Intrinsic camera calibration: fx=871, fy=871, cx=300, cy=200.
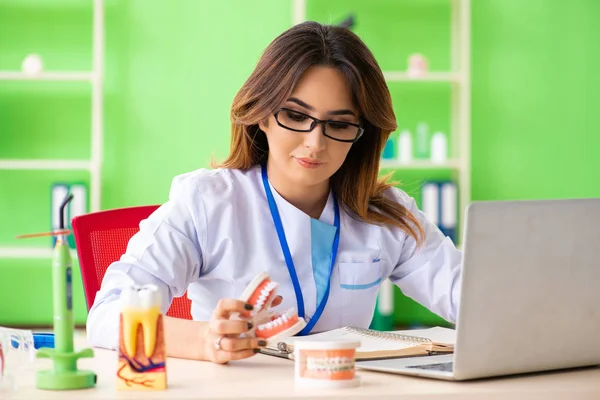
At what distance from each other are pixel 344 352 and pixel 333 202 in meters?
0.82

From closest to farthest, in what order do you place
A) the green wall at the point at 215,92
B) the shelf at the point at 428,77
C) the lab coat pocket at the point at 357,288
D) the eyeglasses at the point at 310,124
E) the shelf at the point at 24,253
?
the eyeglasses at the point at 310,124
the lab coat pocket at the point at 357,288
the shelf at the point at 24,253
the shelf at the point at 428,77
the green wall at the point at 215,92

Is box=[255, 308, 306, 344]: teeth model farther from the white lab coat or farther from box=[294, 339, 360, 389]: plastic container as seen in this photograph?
the white lab coat

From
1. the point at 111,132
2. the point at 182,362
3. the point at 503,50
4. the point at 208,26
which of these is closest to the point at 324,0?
the point at 208,26

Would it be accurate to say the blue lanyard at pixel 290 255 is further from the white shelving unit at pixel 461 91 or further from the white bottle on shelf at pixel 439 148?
the white bottle on shelf at pixel 439 148

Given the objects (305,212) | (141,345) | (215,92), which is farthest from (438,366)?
(215,92)

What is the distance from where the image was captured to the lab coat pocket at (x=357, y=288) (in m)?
1.84

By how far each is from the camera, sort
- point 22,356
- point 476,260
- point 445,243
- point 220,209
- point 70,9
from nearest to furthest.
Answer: point 476,260 < point 22,356 < point 220,209 < point 445,243 < point 70,9

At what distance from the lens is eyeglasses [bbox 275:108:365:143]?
1.72 meters

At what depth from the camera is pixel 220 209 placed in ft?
5.93

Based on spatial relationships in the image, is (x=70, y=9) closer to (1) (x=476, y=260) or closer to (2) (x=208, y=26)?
(2) (x=208, y=26)

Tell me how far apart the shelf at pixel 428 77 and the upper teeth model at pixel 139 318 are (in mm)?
3766

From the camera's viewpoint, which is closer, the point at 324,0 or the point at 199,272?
the point at 199,272

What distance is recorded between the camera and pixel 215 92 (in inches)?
196

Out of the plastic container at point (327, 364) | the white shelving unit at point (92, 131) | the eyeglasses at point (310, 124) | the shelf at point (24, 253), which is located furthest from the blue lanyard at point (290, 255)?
the shelf at point (24, 253)
